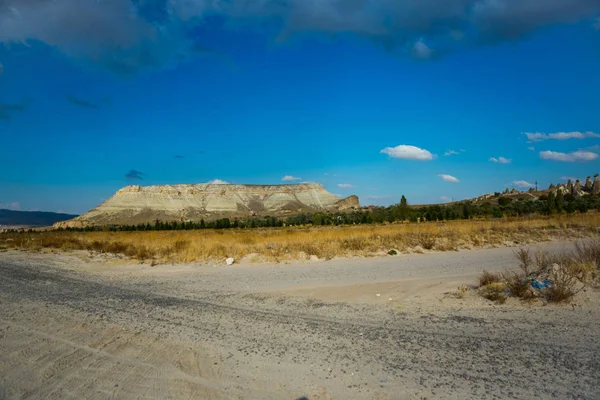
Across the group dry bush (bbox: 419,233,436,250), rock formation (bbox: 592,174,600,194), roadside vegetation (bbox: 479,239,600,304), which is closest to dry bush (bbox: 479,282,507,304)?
roadside vegetation (bbox: 479,239,600,304)

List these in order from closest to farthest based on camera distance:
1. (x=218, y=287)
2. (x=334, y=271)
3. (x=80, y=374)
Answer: (x=80, y=374) → (x=218, y=287) → (x=334, y=271)

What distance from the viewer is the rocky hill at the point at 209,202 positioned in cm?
13625

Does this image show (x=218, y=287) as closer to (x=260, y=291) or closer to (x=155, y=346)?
(x=260, y=291)

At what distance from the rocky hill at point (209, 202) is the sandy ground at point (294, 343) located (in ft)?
405

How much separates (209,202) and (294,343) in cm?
14992

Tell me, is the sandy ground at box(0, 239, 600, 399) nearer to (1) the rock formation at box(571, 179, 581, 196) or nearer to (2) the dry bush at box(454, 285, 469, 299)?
(2) the dry bush at box(454, 285, 469, 299)

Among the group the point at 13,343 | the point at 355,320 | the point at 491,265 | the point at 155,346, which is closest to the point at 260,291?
the point at 355,320

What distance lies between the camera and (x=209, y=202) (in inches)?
5955

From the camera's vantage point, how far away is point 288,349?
5320mm

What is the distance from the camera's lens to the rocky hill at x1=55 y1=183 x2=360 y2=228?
13625 centimetres

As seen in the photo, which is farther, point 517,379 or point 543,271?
point 543,271

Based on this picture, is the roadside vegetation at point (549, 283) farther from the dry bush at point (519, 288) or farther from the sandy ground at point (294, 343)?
the sandy ground at point (294, 343)

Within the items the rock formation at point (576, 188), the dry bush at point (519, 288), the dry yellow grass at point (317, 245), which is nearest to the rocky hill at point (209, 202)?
the rock formation at point (576, 188)

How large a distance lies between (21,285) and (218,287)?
5502mm
